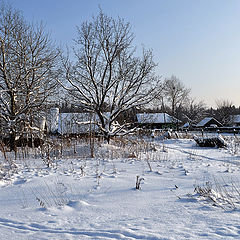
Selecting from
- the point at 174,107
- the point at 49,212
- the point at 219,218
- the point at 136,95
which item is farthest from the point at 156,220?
the point at 174,107

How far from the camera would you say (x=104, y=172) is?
5566 millimetres

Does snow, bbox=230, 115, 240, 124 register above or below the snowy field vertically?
above

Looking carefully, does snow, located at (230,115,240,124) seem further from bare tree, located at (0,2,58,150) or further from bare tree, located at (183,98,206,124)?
bare tree, located at (0,2,58,150)

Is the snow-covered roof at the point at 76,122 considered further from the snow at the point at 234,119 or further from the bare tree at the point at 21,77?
the snow at the point at 234,119

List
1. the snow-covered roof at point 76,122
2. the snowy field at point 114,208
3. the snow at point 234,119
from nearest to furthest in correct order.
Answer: the snowy field at point 114,208 < the snow-covered roof at point 76,122 < the snow at point 234,119

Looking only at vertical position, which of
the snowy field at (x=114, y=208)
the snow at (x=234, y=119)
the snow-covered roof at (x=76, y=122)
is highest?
the snow at (x=234, y=119)

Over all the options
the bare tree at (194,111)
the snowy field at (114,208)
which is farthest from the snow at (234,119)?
the snowy field at (114,208)

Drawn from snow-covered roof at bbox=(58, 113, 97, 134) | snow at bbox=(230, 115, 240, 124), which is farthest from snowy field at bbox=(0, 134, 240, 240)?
snow at bbox=(230, 115, 240, 124)

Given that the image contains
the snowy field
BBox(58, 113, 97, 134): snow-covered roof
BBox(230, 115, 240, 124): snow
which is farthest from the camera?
BBox(230, 115, 240, 124): snow

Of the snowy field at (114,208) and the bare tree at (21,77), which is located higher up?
the bare tree at (21,77)

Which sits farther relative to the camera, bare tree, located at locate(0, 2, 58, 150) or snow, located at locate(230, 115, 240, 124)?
snow, located at locate(230, 115, 240, 124)

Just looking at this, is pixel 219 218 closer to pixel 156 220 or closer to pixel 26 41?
pixel 156 220

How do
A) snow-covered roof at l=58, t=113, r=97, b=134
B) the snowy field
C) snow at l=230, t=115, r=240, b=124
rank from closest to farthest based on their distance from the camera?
the snowy field → snow-covered roof at l=58, t=113, r=97, b=134 → snow at l=230, t=115, r=240, b=124

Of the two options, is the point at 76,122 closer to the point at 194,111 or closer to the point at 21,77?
the point at 21,77
